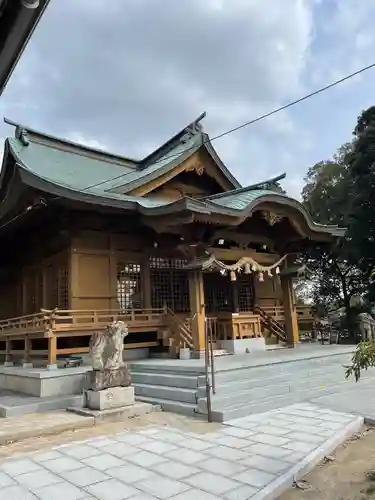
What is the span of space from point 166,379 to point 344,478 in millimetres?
4314

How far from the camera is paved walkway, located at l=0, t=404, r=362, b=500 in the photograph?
12.3 ft

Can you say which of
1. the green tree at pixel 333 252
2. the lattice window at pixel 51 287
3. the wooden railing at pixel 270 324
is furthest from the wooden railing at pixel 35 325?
the green tree at pixel 333 252

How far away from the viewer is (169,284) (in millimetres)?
11938

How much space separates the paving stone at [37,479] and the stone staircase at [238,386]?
2.76 meters

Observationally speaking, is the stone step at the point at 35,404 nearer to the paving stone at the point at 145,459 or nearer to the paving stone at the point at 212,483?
the paving stone at the point at 145,459

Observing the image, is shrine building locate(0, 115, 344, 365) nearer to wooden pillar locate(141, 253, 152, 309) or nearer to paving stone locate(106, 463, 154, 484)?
wooden pillar locate(141, 253, 152, 309)

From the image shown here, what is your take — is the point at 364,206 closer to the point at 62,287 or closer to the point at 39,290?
the point at 62,287

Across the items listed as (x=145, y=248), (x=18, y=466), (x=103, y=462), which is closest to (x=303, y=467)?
(x=103, y=462)

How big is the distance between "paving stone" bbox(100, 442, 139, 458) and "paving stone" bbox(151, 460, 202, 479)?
23.9 inches

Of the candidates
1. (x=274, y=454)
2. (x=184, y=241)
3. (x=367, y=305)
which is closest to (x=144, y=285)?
(x=184, y=241)

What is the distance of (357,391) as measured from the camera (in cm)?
817

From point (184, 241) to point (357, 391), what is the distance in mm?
4898

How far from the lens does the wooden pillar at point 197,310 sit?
9.70 m

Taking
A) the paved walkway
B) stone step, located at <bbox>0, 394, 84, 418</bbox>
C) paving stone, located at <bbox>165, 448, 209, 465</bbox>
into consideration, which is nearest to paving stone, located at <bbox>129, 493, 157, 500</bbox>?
the paved walkway
